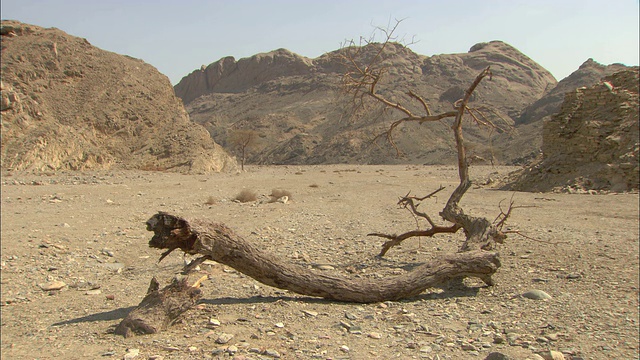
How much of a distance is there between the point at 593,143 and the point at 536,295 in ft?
45.0

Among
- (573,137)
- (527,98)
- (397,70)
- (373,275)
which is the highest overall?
(397,70)

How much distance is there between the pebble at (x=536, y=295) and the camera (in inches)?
198

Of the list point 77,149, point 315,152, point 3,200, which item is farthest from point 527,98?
point 3,200

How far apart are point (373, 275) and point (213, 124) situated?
8399cm

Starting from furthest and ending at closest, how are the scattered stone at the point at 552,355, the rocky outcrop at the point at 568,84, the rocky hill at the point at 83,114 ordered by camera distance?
the rocky outcrop at the point at 568,84, the rocky hill at the point at 83,114, the scattered stone at the point at 552,355

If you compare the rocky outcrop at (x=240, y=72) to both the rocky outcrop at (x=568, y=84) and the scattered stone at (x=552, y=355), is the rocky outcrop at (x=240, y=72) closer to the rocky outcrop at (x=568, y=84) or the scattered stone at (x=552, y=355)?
the rocky outcrop at (x=568, y=84)

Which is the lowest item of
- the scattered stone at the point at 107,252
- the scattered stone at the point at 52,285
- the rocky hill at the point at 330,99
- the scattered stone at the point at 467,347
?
the scattered stone at the point at 52,285

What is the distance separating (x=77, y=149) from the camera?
85.3 feet

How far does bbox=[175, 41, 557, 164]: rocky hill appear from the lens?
61.3 m

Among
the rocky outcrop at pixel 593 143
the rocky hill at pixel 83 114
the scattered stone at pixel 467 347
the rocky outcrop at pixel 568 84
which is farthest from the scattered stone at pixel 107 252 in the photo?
the rocky outcrop at pixel 568 84

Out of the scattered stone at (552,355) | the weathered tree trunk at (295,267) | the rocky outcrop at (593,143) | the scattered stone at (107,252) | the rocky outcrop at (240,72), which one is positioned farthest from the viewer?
the rocky outcrop at (240,72)

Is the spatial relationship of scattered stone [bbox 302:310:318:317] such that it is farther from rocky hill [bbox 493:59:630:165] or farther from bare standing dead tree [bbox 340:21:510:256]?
rocky hill [bbox 493:59:630:165]

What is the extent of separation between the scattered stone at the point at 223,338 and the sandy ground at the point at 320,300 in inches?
0.5

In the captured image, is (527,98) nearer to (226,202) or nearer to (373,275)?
(226,202)
